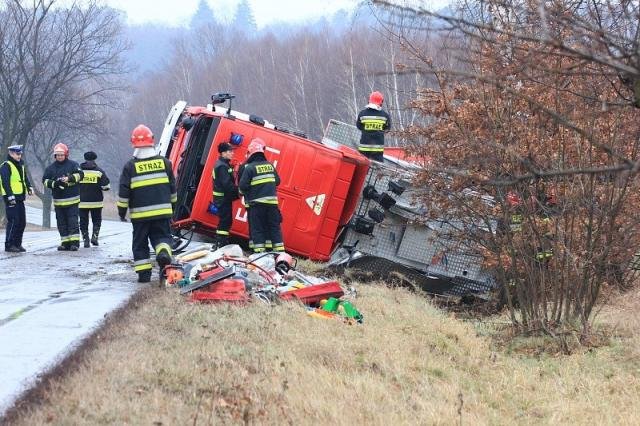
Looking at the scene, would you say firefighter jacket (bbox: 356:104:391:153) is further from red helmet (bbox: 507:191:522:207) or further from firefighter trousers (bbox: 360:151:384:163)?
red helmet (bbox: 507:191:522:207)

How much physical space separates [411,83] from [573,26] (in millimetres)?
24911

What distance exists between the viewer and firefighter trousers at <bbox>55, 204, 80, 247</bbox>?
547 inches

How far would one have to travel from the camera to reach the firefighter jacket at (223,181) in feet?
37.6

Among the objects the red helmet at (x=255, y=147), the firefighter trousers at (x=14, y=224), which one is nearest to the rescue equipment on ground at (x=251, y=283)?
the red helmet at (x=255, y=147)

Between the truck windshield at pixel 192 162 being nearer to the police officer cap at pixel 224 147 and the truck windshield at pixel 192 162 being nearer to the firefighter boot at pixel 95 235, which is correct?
the police officer cap at pixel 224 147

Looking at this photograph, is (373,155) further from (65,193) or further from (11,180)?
(11,180)

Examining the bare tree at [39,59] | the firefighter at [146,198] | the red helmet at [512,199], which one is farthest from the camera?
the bare tree at [39,59]

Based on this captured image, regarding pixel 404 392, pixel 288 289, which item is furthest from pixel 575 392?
pixel 288 289

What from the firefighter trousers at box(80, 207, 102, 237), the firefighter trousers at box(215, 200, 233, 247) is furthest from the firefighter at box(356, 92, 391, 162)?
the firefighter trousers at box(80, 207, 102, 237)

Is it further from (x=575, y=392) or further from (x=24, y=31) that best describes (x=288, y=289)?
(x=24, y=31)

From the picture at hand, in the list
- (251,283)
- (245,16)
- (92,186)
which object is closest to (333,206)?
(251,283)

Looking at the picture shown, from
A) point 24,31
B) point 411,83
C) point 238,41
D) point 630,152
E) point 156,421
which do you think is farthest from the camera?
point 238,41

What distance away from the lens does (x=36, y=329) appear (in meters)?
6.59

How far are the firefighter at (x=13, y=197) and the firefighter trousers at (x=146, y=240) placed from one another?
4624 millimetres
